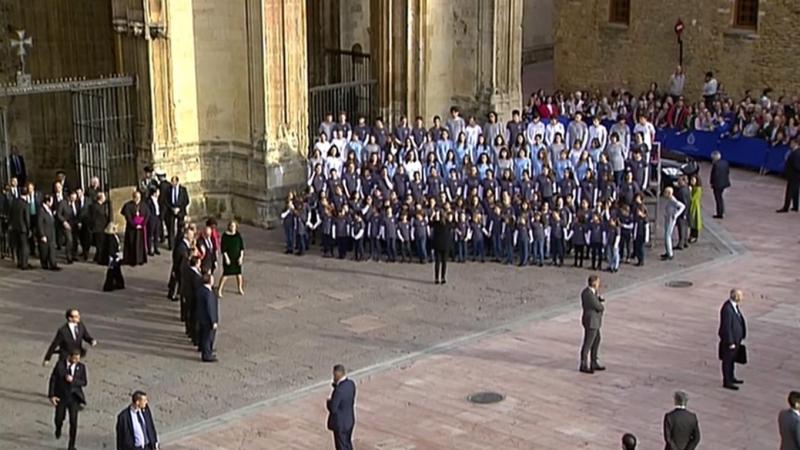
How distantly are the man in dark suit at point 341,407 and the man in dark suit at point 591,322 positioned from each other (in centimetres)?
454

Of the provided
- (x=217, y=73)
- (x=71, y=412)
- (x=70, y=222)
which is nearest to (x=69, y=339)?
(x=71, y=412)

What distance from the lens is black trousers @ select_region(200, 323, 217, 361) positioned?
17000 mm

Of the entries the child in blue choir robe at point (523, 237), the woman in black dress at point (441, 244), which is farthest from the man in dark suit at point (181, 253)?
the child in blue choir robe at point (523, 237)

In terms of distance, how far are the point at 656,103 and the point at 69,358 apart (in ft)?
76.1

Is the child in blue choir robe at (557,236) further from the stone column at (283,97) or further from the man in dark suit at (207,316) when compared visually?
the man in dark suit at (207,316)

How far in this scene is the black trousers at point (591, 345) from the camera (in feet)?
54.1

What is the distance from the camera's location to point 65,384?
1405cm

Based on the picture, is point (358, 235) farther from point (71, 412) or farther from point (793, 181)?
point (793, 181)

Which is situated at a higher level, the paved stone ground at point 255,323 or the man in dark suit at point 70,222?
the man in dark suit at point 70,222

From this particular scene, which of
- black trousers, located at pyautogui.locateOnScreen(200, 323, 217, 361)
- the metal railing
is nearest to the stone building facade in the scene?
the metal railing

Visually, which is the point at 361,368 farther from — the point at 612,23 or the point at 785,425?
the point at 612,23

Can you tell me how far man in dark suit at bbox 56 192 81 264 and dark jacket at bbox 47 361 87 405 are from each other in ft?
27.2

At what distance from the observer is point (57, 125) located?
2827 cm

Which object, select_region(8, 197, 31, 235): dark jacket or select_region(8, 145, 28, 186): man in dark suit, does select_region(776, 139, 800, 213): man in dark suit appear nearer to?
select_region(8, 197, 31, 235): dark jacket
